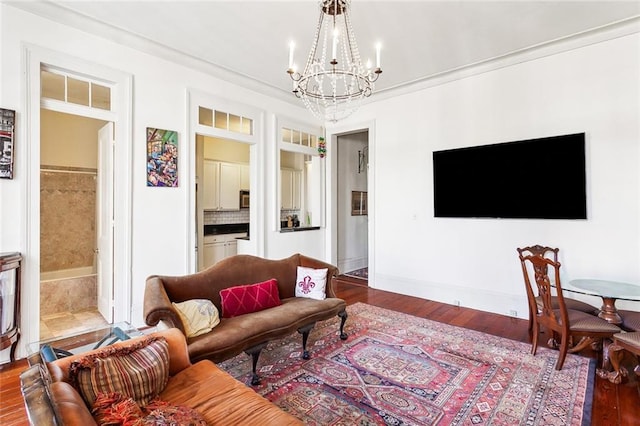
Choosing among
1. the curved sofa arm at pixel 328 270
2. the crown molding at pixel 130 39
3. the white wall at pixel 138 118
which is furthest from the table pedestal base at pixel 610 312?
the crown molding at pixel 130 39

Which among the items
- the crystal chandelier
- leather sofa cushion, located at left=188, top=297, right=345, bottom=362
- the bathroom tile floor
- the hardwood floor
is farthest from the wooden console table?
the crystal chandelier

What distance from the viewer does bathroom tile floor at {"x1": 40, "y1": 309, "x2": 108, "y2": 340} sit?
11.5 ft

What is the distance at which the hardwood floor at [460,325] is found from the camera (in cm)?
208

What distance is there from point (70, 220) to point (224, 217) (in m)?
2.52

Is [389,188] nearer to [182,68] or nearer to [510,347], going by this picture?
[510,347]

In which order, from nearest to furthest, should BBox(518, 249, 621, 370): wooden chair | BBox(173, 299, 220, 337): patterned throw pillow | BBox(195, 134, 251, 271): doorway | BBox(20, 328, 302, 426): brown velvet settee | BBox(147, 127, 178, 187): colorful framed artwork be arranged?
BBox(20, 328, 302, 426): brown velvet settee < BBox(173, 299, 220, 337): patterned throw pillow < BBox(518, 249, 621, 370): wooden chair < BBox(147, 127, 178, 187): colorful framed artwork < BBox(195, 134, 251, 271): doorway

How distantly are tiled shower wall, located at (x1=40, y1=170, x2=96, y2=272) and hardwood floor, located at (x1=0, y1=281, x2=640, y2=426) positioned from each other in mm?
2543

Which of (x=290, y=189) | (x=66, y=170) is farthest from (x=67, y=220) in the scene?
(x=290, y=189)

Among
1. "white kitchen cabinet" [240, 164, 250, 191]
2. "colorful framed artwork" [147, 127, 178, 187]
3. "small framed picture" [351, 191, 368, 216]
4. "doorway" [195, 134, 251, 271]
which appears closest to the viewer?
"colorful framed artwork" [147, 127, 178, 187]

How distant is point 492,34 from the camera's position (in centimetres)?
344

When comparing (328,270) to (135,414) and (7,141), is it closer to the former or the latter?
(135,414)

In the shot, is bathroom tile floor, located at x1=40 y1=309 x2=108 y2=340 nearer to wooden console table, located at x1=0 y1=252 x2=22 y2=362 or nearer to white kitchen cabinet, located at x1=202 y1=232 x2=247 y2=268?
wooden console table, located at x1=0 y1=252 x2=22 y2=362

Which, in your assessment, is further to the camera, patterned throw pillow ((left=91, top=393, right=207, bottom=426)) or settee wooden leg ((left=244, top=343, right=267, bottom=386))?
settee wooden leg ((left=244, top=343, right=267, bottom=386))

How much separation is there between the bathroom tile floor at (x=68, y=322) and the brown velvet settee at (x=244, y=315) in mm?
1545
